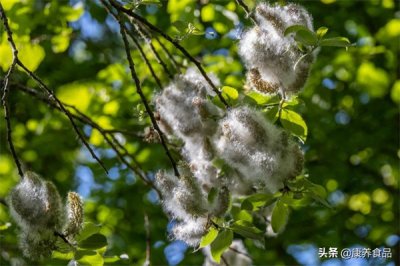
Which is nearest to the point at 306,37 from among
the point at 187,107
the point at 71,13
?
the point at 187,107

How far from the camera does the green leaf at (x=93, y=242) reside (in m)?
1.64

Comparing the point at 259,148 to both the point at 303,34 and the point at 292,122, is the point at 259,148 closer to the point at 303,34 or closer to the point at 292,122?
the point at 292,122

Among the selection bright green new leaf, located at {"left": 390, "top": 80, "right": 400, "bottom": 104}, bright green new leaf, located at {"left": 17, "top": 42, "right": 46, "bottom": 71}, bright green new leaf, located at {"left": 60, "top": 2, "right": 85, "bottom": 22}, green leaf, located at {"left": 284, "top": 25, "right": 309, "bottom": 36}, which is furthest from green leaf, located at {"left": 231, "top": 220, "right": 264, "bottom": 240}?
bright green new leaf, located at {"left": 390, "top": 80, "right": 400, "bottom": 104}

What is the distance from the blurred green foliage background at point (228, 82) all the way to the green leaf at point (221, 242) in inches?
49.9

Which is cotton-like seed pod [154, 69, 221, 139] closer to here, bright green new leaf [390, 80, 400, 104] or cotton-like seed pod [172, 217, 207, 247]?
cotton-like seed pod [172, 217, 207, 247]

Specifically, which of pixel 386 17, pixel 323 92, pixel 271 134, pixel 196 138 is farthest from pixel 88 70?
pixel 271 134

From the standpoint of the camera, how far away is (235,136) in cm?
153

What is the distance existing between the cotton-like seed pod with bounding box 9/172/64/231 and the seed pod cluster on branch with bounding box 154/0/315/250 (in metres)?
0.29

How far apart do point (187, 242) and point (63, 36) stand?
155cm

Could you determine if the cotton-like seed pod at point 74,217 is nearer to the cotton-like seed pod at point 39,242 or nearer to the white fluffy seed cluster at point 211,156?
the cotton-like seed pod at point 39,242

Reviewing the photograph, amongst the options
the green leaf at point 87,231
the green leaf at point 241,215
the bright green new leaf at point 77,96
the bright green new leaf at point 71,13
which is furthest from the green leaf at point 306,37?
the bright green new leaf at point 77,96

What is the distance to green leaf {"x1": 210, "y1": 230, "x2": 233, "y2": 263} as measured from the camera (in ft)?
5.26

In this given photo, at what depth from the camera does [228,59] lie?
313cm

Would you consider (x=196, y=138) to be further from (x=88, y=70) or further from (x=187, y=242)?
(x=88, y=70)
